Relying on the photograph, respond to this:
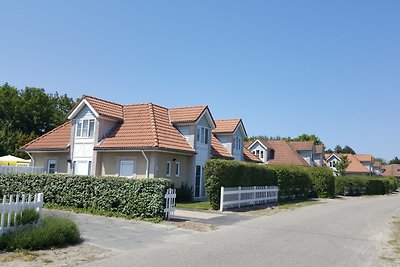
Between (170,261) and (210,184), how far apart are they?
12687 millimetres

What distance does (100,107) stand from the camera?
92.9ft

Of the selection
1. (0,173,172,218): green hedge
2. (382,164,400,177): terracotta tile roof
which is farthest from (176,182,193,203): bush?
(382,164,400,177): terracotta tile roof

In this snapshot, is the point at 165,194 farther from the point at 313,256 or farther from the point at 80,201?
the point at 313,256

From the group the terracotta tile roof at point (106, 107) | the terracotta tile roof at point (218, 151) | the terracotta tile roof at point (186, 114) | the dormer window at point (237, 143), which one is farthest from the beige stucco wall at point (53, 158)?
the dormer window at point (237, 143)

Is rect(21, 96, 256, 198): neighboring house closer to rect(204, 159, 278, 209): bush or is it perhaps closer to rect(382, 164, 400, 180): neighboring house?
rect(204, 159, 278, 209): bush

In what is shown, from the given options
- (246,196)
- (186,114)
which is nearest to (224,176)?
(246,196)

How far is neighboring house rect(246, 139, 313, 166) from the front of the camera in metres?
55.8

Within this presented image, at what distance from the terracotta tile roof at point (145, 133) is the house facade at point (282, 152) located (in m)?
26.9

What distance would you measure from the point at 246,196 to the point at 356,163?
2781 inches

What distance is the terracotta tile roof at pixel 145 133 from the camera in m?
25.5

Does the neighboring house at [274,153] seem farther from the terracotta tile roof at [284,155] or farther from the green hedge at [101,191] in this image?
the green hedge at [101,191]

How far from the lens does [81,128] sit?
92.8 ft

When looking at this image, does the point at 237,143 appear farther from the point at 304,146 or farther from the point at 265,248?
the point at 304,146

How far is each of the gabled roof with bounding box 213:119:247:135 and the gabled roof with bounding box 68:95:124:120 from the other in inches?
360
